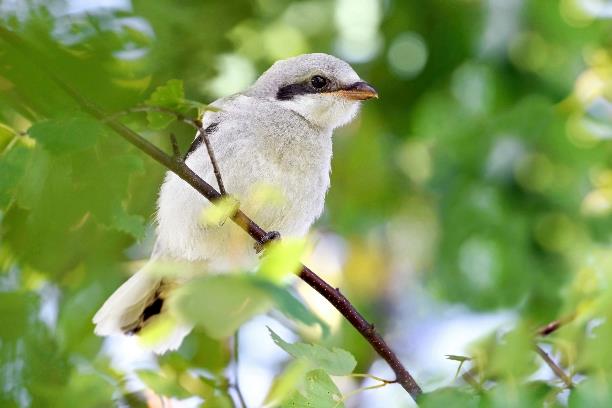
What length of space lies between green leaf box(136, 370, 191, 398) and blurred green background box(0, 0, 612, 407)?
0.6 inches

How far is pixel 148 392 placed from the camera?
3.99 metres

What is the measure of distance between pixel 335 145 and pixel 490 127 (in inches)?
53.4

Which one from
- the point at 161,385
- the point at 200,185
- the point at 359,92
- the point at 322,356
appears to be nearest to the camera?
the point at 322,356

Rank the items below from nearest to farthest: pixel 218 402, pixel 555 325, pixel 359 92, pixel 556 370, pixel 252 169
A: pixel 556 370 → pixel 555 325 → pixel 218 402 → pixel 252 169 → pixel 359 92

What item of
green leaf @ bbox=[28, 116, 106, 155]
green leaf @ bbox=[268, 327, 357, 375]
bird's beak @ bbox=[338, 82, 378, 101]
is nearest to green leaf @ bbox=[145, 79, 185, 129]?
green leaf @ bbox=[28, 116, 106, 155]

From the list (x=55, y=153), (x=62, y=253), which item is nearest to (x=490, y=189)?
(x=62, y=253)

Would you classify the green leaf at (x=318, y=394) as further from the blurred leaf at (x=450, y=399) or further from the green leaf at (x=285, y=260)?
the green leaf at (x=285, y=260)

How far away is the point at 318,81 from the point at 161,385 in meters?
2.05

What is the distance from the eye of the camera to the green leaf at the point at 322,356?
8.52 ft

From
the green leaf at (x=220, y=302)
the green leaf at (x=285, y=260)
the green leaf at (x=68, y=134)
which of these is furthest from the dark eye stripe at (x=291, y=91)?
the green leaf at (x=220, y=302)

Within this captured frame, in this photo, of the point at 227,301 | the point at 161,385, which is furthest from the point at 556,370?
the point at 161,385

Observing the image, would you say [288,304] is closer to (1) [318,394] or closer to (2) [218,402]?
(1) [318,394]

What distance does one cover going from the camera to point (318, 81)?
16.2 ft

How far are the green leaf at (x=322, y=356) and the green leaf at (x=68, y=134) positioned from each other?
80 centimetres
